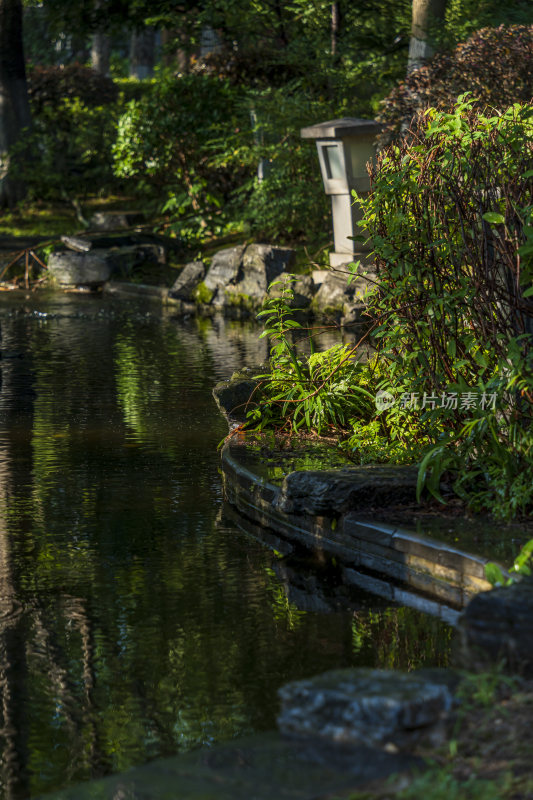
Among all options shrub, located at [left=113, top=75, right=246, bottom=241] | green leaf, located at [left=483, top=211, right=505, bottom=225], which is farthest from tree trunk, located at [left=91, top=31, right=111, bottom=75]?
green leaf, located at [left=483, top=211, right=505, bottom=225]

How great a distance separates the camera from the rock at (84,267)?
22.2m

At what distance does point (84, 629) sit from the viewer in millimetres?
5438

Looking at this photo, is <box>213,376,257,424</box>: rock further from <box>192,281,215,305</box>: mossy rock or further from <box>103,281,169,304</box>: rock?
<box>103,281,169,304</box>: rock

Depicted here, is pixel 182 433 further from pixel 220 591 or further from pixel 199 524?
pixel 220 591

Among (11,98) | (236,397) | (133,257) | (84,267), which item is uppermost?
(11,98)

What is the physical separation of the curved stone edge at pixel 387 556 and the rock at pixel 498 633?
1.01 meters

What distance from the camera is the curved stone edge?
569 cm

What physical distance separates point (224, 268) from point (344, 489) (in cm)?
1332

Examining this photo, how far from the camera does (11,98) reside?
29.0m

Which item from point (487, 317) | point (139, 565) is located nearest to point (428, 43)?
point (487, 317)

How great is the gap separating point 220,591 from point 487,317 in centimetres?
232

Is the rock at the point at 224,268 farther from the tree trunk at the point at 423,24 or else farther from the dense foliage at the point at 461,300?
the dense foliage at the point at 461,300

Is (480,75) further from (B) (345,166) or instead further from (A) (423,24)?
(A) (423,24)

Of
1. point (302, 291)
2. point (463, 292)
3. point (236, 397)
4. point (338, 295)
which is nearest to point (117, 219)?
point (302, 291)
